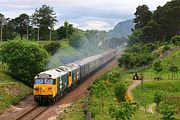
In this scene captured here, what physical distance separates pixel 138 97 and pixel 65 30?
8558cm

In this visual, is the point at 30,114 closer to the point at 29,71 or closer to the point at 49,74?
the point at 49,74

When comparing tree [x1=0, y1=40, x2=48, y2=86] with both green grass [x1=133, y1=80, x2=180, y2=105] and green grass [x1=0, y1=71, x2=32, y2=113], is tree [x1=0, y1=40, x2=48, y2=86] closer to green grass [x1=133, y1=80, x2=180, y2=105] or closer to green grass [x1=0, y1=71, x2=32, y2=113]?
green grass [x1=0, y1=71, x2=32, y2=113]

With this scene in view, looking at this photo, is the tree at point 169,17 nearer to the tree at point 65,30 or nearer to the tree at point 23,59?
the tree at point 65,30

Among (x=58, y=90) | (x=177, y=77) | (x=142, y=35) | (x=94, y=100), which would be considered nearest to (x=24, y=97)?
(x=58, y=90)

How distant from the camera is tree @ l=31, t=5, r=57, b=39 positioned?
387 ft

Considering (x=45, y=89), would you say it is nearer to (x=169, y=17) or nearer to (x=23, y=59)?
(x=23, y=59)

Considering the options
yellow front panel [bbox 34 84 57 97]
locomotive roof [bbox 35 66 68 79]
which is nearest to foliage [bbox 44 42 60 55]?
locomotive roof [bbox 35 66 68 79]

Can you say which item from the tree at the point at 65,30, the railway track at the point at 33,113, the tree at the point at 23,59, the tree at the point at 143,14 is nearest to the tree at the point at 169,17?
the tree at the point at 143,14

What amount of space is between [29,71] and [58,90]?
31.2ft

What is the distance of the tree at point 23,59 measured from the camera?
163 ft

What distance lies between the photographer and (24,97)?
4372 centimetres

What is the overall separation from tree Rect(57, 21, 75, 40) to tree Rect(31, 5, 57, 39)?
25.6ft

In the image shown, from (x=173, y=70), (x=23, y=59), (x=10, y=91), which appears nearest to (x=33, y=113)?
(x=10, y=91)

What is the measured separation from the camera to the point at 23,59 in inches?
1951
